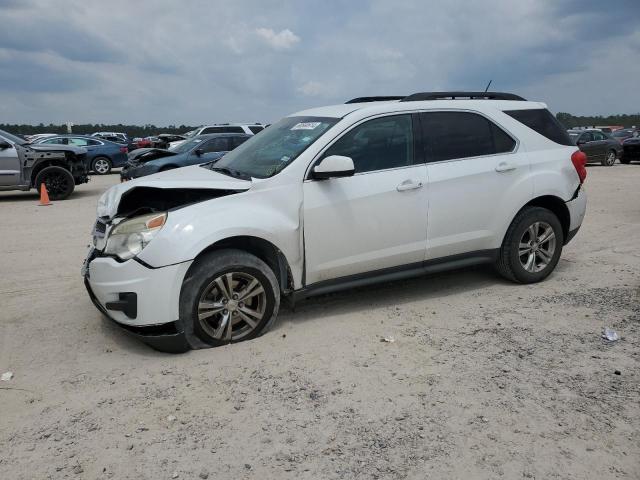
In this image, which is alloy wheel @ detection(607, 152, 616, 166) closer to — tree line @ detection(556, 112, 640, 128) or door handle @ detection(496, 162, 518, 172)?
door handle @ detection(496, 162, 518, 172)

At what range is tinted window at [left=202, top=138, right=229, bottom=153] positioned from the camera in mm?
14058

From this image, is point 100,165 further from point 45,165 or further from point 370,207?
point 370,207

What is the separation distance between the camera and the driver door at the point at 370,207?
431 centimetres

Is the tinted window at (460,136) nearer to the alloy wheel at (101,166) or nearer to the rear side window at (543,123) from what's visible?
the rear side window at (543,123)

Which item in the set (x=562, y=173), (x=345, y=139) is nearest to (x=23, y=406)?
(x=345, y=139)

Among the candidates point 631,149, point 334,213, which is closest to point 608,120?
point 631,149

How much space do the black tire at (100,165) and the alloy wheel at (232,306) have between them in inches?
750

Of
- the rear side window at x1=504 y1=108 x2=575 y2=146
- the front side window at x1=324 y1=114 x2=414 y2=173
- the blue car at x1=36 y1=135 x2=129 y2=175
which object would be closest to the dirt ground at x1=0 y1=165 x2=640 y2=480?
the front side window at x1=324 y1=114 x2=414 y2=173

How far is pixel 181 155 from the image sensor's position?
42.6 feet

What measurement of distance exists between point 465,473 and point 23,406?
2.57 m

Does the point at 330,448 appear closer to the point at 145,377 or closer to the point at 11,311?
the point at 145,377

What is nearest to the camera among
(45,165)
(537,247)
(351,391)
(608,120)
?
(351,391)

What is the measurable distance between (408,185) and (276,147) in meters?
1.19

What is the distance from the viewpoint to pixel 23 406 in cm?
329
